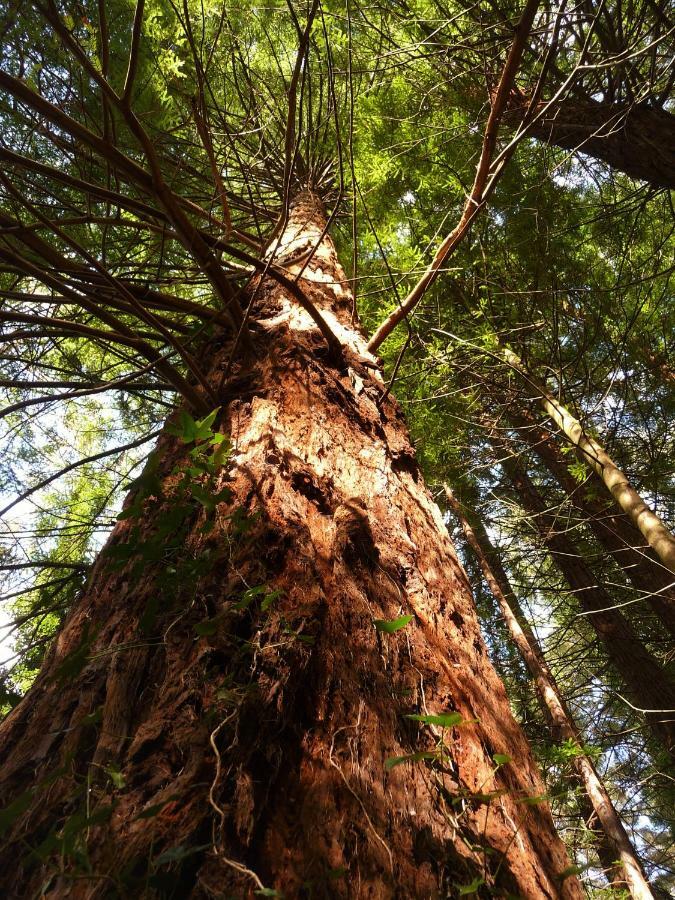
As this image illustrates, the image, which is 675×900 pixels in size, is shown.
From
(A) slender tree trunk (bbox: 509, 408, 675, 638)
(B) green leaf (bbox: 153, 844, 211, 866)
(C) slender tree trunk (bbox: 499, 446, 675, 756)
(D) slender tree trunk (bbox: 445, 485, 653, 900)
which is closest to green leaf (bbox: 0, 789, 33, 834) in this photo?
(B) green leaf (bbox: 153, 844, 211, 866)

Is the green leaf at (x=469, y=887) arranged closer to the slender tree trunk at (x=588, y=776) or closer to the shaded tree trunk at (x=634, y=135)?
the slender tree trunk at (x=588, y=776)

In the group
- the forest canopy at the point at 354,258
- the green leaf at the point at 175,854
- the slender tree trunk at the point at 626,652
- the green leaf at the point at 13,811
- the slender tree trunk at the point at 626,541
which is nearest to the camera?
the green leaf at the point at 175,854

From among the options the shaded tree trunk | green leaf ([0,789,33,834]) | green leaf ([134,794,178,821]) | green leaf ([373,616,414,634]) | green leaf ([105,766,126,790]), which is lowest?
green leaf ([134,794,178,821])

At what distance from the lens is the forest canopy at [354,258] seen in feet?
5.25

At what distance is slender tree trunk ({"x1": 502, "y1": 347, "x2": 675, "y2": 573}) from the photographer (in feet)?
8.89

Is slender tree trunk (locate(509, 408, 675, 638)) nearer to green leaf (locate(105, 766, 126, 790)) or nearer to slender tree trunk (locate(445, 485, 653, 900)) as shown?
slender tree trunk (locate(445, 485, 653, 900))

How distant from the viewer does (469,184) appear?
171 inches

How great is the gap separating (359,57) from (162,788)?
17.1ft

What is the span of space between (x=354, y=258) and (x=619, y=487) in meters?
2.14

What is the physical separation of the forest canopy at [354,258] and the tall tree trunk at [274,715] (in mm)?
34

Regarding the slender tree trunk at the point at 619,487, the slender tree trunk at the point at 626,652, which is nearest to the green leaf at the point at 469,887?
the slender tree trunk at the point at 619,487

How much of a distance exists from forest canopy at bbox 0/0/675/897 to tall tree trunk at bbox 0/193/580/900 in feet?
0.11

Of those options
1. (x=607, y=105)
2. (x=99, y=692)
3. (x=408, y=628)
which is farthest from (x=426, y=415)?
(x=99, y=692)

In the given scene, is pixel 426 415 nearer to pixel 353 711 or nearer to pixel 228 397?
pixel 228 397
